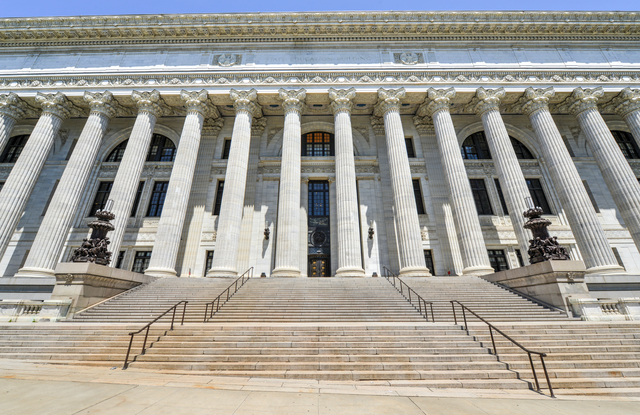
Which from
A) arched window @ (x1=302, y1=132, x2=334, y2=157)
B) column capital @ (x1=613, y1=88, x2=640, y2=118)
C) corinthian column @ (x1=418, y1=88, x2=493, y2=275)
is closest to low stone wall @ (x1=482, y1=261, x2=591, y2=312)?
corinthian column @ (x1=418, y1=88, x2=493, y2=275)

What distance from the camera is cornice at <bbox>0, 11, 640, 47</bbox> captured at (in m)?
21.5

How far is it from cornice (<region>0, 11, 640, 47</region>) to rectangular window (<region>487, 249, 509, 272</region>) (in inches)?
647

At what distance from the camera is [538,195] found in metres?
22.1

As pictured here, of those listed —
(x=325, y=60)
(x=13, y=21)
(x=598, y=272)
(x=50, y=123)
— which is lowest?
(x=598, y=272)

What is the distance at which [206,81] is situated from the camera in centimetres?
2091

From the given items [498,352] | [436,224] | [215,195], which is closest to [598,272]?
[436,224]

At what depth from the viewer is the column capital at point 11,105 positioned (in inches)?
778

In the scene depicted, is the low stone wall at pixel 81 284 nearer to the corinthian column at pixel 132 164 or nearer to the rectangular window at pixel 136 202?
the corinthian column at pixel 132 164

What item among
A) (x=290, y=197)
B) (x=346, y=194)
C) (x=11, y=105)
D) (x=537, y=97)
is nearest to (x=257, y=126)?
(x=290, y=197)

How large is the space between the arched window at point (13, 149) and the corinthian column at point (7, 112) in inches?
172

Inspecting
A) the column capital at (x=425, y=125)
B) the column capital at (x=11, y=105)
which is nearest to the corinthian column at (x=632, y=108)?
the column capital at (x=425, y=125)

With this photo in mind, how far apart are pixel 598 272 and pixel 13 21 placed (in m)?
42.7

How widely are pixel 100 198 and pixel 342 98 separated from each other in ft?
66.0

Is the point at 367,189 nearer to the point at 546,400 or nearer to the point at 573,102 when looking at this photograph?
the point at 573,102
